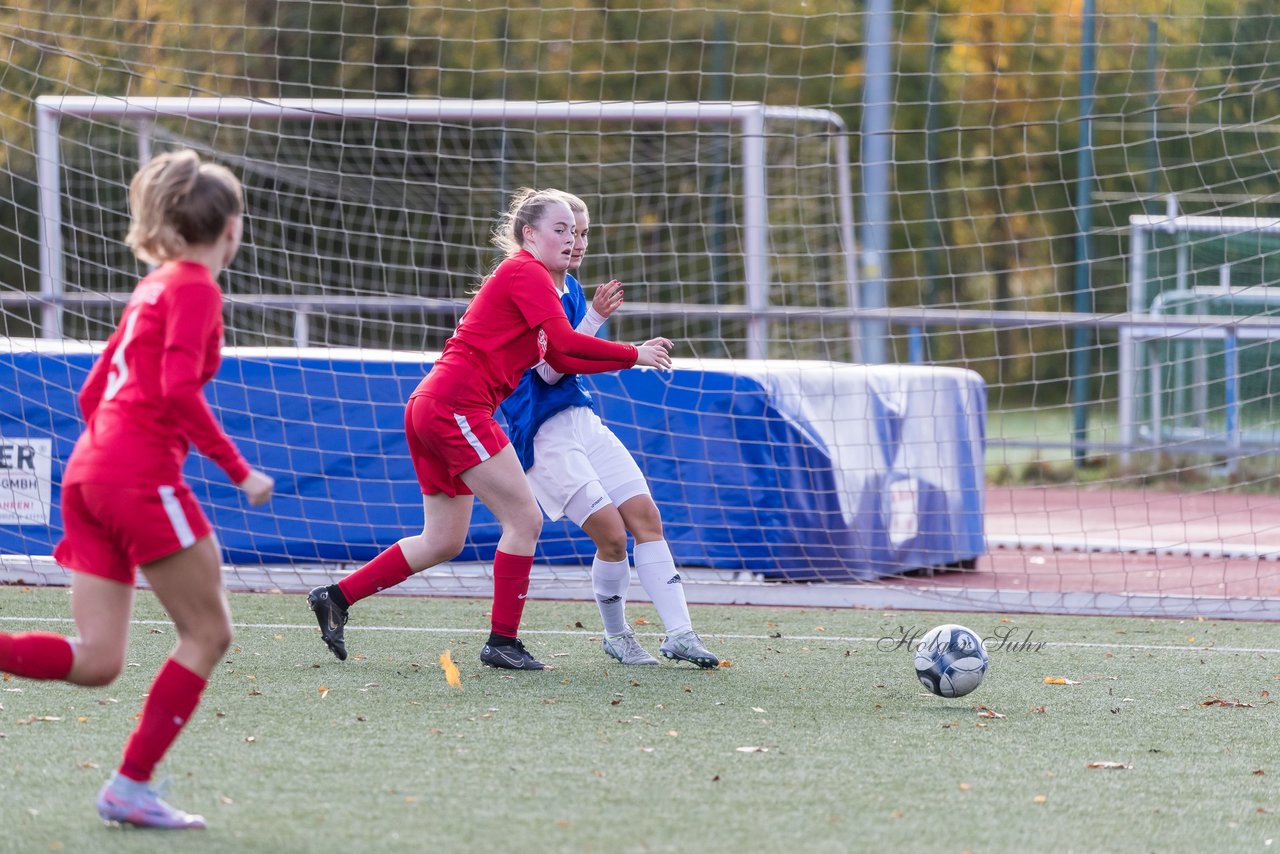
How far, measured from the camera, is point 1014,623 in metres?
7.30

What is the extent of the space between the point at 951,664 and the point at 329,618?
86.2 inches

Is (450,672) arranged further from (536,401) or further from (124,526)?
(124,526)

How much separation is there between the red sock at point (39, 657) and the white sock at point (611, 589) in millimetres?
2522

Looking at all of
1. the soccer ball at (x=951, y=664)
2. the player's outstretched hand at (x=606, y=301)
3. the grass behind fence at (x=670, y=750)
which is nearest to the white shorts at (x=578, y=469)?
the player's outstretched hand at (x=606, y=301)

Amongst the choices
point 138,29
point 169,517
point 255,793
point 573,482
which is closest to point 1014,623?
point 573,482

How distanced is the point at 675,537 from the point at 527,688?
10.1ft

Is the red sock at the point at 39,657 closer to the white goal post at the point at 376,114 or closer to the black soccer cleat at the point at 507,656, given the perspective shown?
the black soccer cleat at the point at 507,656

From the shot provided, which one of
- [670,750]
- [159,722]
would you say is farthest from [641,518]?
[159,722]

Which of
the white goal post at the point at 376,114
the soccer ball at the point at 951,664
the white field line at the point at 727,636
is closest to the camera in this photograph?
the soccer ball at the point at 951,664

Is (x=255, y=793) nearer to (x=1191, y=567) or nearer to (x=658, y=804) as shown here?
(x=658, y=804)

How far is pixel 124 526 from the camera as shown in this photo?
332cm

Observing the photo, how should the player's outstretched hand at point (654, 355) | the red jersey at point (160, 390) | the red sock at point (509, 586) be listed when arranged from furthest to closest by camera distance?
the red sock at point (509, 586) < the player's outstretched hand at point (654, 355) < the red jersey at point (160, 390)

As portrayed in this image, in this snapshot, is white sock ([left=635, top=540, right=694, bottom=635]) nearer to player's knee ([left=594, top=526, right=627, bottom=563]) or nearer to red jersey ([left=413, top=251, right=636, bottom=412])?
player's knee ([left=594, top=526, right=627, bottom=563])

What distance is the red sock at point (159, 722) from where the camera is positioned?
11.1 feet
